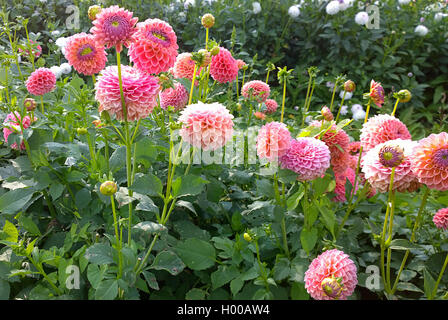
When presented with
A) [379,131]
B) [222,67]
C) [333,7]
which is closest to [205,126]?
[222,67]

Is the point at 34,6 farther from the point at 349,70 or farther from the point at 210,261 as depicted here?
the point at 210,261

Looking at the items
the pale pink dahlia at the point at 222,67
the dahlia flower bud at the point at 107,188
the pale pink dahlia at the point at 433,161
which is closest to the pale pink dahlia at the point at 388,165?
the pale pink dahlia at the point at 433,161

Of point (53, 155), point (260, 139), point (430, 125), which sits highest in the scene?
point (260, 139)

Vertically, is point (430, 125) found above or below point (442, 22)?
below

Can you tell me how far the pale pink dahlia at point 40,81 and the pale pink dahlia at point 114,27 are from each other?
0.71m

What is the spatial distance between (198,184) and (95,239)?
44cm

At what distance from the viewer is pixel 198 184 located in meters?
1.34

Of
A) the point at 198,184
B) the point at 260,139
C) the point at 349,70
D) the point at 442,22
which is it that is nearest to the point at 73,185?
the point at 198,184

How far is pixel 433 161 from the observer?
117 centimetres

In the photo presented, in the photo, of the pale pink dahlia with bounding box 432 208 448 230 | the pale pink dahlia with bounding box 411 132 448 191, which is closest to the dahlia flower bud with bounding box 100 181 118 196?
the pale pink dahlia with bounding box 411 132 448 191

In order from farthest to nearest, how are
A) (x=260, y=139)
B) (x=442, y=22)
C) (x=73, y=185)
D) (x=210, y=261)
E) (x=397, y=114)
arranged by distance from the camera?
(x=442, y=22)
(x=397, y=114)
(x=73, y=185)
(x=210, y=261)
(x=260, y=139)

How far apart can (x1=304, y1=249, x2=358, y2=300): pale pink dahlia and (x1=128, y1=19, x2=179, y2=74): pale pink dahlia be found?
78 centimetres

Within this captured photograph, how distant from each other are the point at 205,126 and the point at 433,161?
2.20ft

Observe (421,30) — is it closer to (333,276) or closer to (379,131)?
(379,131)
